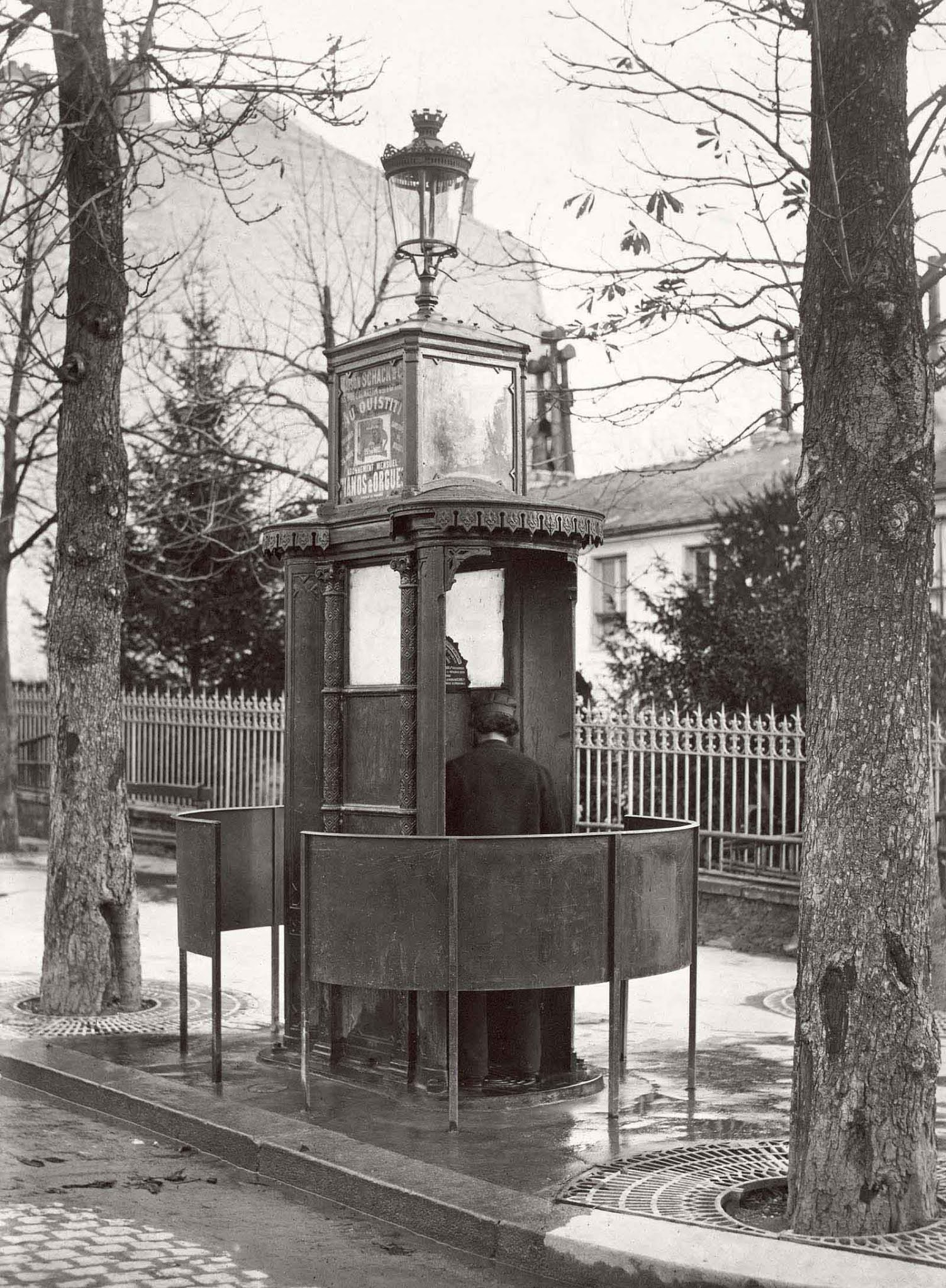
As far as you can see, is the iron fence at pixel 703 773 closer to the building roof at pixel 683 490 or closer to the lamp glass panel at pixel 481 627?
the lamp glass panel at pixel 481 627

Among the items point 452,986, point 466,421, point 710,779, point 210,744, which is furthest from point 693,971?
point 210,744

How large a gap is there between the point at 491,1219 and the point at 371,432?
3831 millimetres

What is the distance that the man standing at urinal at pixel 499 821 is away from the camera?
7.32 m

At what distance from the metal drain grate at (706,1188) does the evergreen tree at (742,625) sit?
8.27 meters

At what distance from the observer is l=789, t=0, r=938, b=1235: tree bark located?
531 centimetres

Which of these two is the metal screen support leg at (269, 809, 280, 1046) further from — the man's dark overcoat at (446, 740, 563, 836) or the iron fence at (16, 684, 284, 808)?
the iron fence at (16, 684, 284, 808)

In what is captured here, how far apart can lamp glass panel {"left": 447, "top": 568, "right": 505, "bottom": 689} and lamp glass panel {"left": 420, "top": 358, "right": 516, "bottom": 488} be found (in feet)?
1.68

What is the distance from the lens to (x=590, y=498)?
33281mm

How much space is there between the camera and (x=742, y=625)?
14.9 meters

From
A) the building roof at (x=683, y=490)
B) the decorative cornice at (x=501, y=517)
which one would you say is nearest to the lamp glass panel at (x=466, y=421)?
the decorative cornice at (x=501, y=517)

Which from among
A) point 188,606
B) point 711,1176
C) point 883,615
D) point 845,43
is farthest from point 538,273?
point 188,606

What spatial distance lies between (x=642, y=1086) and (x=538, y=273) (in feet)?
16.2

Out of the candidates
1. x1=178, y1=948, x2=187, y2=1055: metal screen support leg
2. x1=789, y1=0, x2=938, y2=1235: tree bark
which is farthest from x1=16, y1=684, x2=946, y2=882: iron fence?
x1=789, y1=0, x2=938, y2=1235: tree bark

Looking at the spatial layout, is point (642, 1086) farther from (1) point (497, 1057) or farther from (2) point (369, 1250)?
(2) point (369, 1250)
